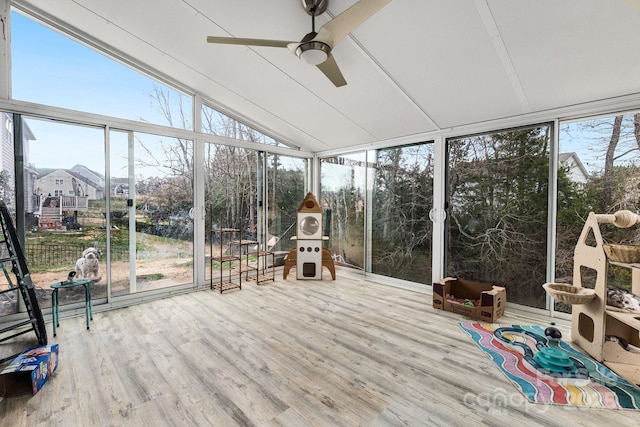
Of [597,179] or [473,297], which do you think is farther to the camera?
[473,297]

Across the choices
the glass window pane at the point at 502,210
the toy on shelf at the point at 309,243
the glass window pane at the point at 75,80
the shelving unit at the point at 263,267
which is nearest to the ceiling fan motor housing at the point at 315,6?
the glass window pane at the point at 502,210

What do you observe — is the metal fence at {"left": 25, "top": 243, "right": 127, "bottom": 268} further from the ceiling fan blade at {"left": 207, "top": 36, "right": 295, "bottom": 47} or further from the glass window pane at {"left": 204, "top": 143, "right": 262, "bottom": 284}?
the ceiling fan blade at {"left": 207, "top": 36, "right": 295, "bottom": 47}

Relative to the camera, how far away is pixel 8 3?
268 cm

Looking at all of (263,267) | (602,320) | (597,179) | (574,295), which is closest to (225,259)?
(263,267)

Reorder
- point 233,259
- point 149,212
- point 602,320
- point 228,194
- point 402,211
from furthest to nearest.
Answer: point 228,194 < point 402,211 < point 233,259 < point 149,212 < point 602,320

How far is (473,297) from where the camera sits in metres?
3.28

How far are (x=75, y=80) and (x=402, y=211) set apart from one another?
13.9 feet

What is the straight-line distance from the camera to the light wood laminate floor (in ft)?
5.25

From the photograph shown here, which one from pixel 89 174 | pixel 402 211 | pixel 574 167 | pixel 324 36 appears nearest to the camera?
pixel 324 36

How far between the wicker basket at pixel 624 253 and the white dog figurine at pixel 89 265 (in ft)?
16.0

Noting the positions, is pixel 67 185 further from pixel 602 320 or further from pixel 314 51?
pixel 602 320

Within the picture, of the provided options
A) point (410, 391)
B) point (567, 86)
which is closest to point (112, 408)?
point (410, 391)

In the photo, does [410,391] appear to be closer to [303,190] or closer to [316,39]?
[316,39]

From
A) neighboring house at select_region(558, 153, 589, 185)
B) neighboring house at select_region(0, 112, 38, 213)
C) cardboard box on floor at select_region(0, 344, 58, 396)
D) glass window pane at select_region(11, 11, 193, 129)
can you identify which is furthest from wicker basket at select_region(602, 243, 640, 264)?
neighboring house at select_region(0, 112, 38, 213)
